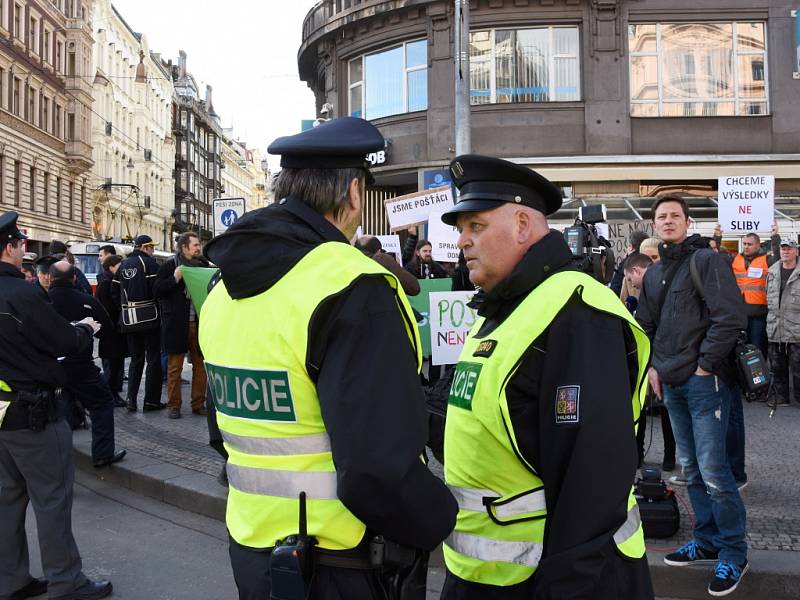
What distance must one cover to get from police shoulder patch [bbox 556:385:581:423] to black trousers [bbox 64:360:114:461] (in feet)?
17.6

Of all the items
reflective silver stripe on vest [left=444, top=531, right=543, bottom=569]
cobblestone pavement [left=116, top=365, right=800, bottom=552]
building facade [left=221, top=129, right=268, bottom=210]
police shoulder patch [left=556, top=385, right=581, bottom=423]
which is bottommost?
cobblestone pavement [left=116, top=365, right=800, bottom=552]

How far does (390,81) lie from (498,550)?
1897 cm

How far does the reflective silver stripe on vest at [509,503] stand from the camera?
6.52 feet

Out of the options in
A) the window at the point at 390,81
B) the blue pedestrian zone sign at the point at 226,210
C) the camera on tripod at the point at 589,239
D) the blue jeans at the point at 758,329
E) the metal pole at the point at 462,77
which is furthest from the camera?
the window at the point at 390,81

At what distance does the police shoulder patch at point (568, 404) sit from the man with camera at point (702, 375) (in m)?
2.52

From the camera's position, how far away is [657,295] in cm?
454

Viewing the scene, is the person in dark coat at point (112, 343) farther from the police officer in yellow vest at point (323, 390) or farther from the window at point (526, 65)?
the window at point (526, 65)

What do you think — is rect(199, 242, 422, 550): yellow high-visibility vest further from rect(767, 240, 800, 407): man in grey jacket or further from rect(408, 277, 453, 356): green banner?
rect(767, 240, 800, 407): man in grey jacket

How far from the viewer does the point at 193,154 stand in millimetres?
83000

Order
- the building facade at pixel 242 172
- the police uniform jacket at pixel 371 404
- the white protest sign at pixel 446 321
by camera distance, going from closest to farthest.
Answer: the police uniform jacket at pixel 371 404, the white protest sign at pixel 446 321, the building facade at pixel 242 172

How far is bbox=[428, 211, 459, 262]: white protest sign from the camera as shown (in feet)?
31.9

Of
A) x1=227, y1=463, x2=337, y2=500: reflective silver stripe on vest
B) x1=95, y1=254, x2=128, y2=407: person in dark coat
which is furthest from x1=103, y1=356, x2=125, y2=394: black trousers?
x1=227, y1=463, x2=337, y2=500: reflective silver stripe on vest

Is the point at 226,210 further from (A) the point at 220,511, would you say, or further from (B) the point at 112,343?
(A) the point at 220,511

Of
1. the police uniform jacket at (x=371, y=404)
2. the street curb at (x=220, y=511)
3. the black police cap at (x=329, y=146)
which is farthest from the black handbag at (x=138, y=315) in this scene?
the police uniform jacket at (x=371, y=404)
